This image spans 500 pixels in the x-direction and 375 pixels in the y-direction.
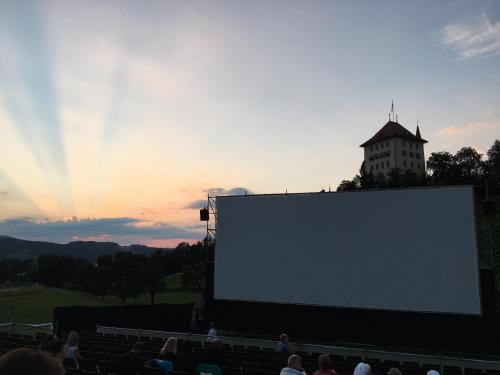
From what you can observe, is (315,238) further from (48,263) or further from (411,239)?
(48,263)

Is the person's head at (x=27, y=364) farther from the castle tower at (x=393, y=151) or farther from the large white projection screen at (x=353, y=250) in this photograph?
the castle tower at (x=393, y=151)

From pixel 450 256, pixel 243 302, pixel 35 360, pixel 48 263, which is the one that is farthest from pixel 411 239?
pixel 48 263

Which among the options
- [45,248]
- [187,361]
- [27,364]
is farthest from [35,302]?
[45,248]

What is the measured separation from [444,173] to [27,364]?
231 feet

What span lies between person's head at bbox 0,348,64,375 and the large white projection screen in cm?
1329

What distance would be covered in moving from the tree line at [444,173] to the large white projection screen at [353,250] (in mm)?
47262

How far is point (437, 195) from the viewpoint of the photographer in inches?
516

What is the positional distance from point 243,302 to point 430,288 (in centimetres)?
641

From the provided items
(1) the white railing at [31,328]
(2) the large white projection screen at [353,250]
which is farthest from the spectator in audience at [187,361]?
(2) the large white projection screen at [353,250]

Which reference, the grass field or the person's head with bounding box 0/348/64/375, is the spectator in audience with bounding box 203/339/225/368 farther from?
the grass field

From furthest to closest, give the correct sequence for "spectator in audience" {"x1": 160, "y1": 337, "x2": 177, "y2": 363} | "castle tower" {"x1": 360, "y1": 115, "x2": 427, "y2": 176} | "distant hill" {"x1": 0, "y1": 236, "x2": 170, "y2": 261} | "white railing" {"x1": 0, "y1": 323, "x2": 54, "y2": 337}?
"distant hill" {"x1": 0, "y1": 236, "x2": 170, "y2": 261} < "castle tower" {"x1": 360, "y1": 115, "x2": 427, "y2": 176} < "white railing" {"x1": 0, "y1": 323, "x2": 54, "y2": 337} < "spectator in audience" {"x1": 160, "y1": 337, "x2": 177, "y2": 363}

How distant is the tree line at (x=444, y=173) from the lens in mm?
61031

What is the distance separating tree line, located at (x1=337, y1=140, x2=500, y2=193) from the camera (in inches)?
2403

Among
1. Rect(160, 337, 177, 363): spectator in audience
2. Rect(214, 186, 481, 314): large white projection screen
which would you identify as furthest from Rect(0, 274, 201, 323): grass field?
Rect(160, 337, 177, 363): spectator in audience
